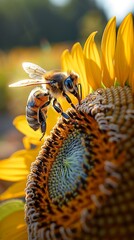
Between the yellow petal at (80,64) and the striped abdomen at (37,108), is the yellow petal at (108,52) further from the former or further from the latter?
the striped abdomen at (37,108)

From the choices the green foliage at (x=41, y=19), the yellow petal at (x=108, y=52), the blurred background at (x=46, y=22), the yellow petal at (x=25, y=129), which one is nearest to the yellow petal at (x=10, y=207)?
the yellow petal at (x=25, y=129)

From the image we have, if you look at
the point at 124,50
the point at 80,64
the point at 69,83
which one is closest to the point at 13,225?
the point at 69,83

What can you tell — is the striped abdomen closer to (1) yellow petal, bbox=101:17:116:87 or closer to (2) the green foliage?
(1) yellow petal, bbox=101:17:116:87

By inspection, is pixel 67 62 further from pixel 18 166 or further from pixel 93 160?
pixel 93 160

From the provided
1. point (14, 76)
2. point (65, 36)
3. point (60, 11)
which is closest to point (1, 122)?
point (14, 76)

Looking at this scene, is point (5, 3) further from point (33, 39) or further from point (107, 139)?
point (107, 139)

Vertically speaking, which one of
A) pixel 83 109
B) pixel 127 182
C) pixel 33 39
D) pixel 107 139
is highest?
pixel 33 39

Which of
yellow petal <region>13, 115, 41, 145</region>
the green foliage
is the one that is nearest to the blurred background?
the green foliage
